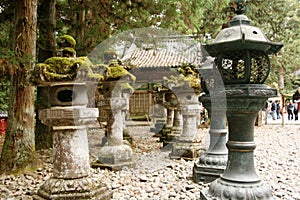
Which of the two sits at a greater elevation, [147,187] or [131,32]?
[131,32]

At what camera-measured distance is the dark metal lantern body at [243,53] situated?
2.33 m

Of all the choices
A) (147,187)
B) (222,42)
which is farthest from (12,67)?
(222,42)

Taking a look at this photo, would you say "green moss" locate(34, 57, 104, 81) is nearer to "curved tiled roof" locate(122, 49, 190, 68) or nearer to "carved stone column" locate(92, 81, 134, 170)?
"carved stone column" locate(92, 81, 134, 170)

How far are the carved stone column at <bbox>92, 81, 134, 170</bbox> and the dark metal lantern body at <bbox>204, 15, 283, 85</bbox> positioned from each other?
221 centimetres

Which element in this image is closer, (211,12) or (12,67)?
(12,67)

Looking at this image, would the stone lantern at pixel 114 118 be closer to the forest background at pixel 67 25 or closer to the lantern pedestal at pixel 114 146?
the lantern pedestal at pixel 114 146

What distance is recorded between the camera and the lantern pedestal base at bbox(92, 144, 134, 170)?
438 cm

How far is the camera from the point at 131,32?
5.97 metres

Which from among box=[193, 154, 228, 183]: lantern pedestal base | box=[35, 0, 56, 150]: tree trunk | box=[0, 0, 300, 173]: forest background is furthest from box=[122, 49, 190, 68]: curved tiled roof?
box=[193, 154, 228, 183]: lantern pedestal base

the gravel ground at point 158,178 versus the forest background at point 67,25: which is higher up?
the forest background at point 67,25

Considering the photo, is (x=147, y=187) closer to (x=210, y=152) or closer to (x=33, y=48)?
(x=210, y=152)

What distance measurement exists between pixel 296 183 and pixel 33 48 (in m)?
4.22

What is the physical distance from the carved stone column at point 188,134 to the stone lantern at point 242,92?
2586 millimetres

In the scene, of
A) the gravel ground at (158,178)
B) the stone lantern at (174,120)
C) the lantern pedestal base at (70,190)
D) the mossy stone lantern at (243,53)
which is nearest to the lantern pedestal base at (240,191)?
the gravel ground at (158,178)
